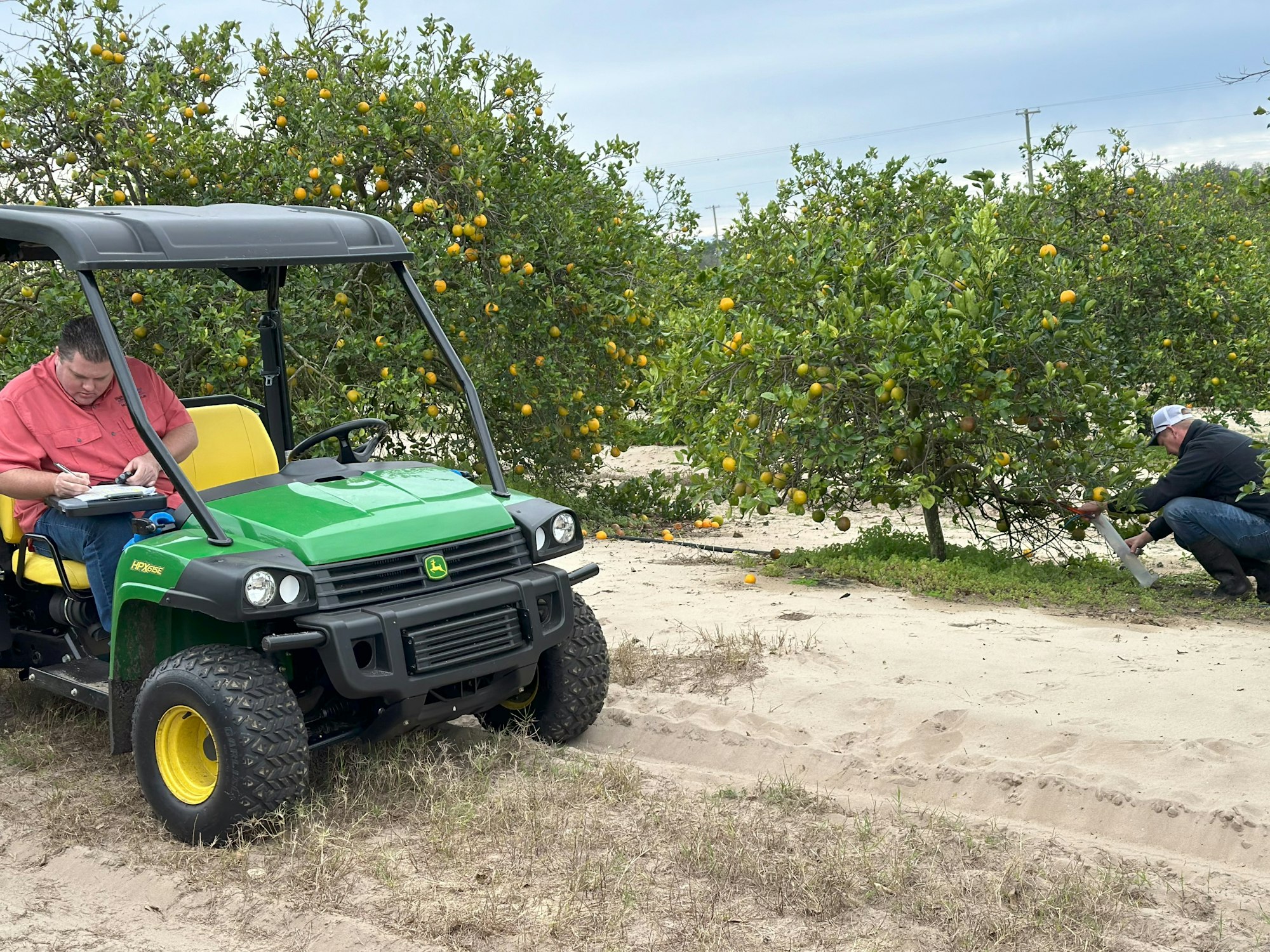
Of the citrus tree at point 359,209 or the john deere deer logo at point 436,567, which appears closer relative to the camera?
the john deere deer logo at point 436,567

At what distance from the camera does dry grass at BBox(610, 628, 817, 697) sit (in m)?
5.29

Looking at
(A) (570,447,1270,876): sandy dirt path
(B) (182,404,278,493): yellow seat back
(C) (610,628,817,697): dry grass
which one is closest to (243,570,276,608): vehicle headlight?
(B) (182,404,278,493): yellow seat back

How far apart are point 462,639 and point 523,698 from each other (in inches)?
31.9

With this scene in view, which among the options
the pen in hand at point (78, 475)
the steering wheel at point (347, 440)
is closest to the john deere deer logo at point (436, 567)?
the steering wheel at point (347, 440)

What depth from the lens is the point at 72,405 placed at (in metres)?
4.62

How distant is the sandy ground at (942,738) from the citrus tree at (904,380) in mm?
921

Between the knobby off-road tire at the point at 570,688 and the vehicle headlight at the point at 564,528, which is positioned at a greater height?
the vehicle headlight at the point at 564,528

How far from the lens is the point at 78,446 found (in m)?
4.58

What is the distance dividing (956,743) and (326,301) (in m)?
5.45

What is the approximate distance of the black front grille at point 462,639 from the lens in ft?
12.7

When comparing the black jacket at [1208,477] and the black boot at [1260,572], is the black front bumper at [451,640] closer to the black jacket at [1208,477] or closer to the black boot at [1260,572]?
the black jacket at [1208,477]

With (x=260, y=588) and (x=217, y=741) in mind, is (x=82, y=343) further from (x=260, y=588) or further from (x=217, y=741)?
(x=217, y=741)

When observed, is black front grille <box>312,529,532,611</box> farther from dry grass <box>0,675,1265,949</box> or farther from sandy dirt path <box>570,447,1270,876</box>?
sandy dirt path <box>570,447,1270,876</box>

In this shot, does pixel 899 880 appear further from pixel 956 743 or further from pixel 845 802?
pixel 956 743
